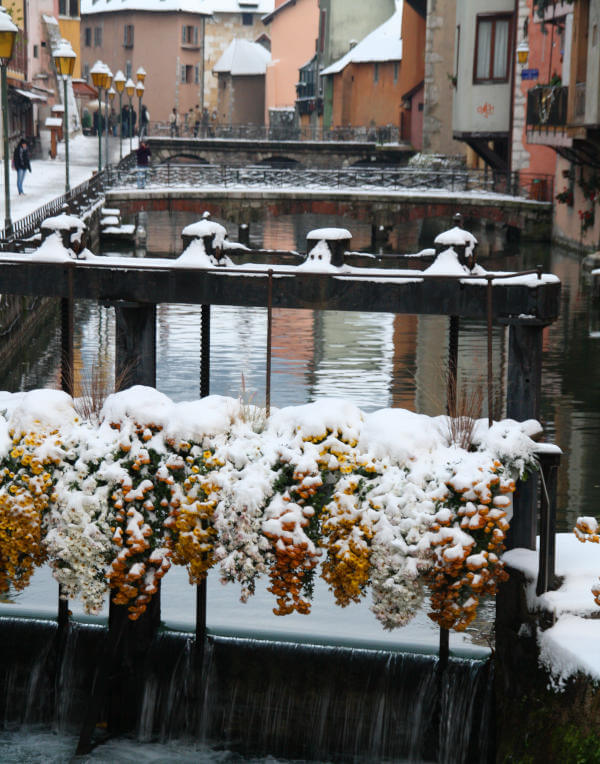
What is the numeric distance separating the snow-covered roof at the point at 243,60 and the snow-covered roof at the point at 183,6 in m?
Result: 5.32

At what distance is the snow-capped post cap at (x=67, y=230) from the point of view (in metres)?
10.1

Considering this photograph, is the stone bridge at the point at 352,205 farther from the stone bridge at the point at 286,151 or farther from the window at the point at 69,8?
the window at the point at 69,8

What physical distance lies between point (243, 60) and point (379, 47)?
86.0ft

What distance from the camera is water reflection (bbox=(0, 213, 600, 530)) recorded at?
20.2 m

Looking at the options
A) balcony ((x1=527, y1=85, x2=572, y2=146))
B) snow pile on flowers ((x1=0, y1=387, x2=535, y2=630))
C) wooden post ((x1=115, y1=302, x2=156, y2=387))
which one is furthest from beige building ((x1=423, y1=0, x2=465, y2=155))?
snow pile on flowers ((x1=0, y1=387, x2=535, y2=630))

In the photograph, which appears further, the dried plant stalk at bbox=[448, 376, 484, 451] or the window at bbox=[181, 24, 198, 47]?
the window at bbox=[181, 24, 198, 47]

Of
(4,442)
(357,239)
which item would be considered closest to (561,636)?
(4,442)

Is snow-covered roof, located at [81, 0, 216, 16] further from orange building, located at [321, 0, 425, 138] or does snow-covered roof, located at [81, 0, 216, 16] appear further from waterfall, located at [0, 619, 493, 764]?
waterfall, located at [0, 619, 493, 764]

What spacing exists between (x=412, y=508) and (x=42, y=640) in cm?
334

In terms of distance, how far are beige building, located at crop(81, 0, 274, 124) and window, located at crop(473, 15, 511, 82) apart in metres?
55.4

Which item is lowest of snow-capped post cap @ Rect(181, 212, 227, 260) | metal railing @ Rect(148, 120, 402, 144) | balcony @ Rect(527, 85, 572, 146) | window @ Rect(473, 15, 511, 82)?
snow-capped post cap @ Rect(181, 212, 227, 260)

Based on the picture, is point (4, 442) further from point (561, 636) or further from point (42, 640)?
point (561, 636)

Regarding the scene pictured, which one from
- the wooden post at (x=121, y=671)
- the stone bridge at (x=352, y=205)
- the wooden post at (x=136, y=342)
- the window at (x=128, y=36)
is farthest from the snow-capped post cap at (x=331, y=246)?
the window at (x=128, y=36)

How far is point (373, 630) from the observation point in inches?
420
